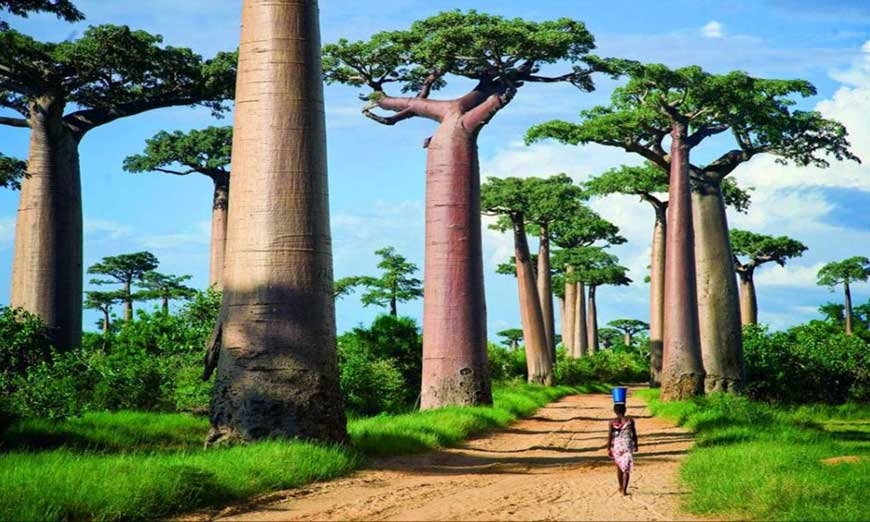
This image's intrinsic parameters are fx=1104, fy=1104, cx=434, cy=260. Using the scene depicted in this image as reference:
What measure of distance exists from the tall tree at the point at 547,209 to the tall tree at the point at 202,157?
890cm

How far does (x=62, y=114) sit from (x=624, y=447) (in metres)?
14.6

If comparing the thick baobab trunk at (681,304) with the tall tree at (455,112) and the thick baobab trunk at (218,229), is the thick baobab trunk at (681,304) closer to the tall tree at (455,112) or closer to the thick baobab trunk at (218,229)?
the tall tree at (455,112)

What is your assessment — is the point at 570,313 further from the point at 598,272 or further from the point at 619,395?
the point at 619,395

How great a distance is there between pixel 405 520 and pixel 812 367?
18483 millimetres

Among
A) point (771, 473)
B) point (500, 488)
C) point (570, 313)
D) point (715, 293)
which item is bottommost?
point (500, 488)

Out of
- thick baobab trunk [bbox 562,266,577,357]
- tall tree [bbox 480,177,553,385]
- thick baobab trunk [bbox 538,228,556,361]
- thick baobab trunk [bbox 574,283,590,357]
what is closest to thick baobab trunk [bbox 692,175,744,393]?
tall tree [bbox 480,177,553,385]

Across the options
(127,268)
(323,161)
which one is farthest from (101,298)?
(323,161)

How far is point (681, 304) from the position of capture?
20.5 metres

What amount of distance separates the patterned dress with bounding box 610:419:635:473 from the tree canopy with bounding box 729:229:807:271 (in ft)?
100

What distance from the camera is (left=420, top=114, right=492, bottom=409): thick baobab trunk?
Result: 16.6 meters

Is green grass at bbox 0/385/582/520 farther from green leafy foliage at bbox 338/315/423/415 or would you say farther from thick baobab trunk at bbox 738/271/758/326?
thick baobab trunk at bbox 738/271/758/326

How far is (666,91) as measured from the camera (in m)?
21.3

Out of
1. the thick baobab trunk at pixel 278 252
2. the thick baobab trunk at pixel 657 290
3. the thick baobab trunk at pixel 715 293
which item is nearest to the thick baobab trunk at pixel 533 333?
the thick baobab trunk at pixel 657 290

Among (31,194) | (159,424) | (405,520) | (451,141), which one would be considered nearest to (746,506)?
(405,520)
